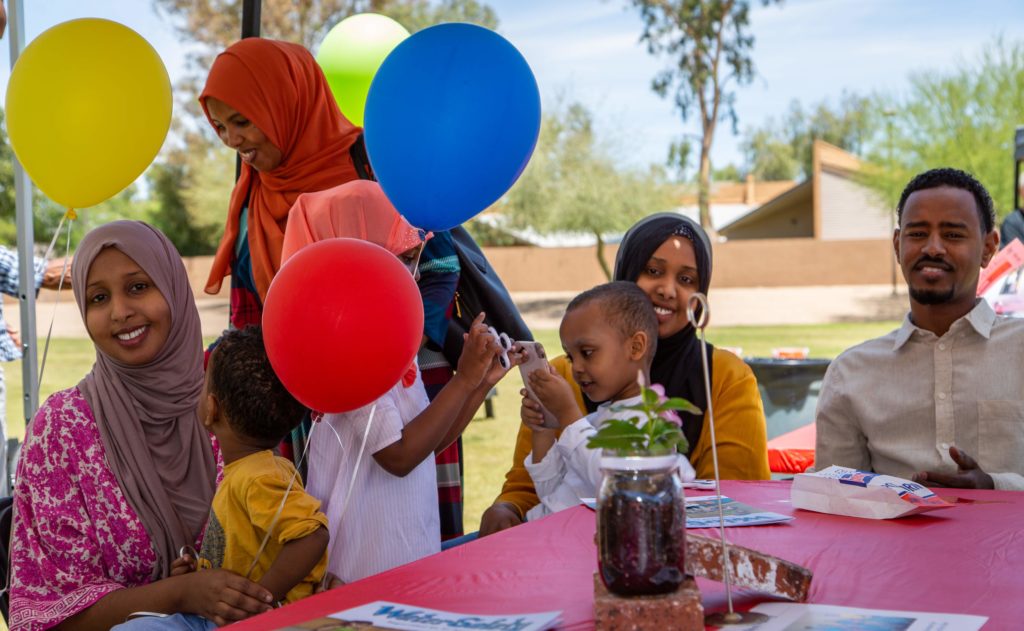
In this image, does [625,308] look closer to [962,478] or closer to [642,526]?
[962,478]

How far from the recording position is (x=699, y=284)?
3.20m

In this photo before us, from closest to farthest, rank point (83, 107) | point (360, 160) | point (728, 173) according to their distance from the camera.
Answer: point (83, 107), point (360, 160), point (728, 173)

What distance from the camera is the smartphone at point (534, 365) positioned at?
2.58 m

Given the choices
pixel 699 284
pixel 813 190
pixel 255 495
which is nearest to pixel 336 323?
pixel 255 495

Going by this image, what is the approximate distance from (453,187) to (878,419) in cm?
140

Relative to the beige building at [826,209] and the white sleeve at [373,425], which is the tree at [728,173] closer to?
the beige building at [826,209]

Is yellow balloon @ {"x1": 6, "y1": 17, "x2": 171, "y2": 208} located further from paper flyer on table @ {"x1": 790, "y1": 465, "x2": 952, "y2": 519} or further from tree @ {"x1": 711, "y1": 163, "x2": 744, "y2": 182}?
tree @ {"x1": 711, "y1": 163, "x2": 744, "y2": 182}

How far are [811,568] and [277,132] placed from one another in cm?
230

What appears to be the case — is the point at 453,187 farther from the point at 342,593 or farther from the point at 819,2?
the point at 819,2

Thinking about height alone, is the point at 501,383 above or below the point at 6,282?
below

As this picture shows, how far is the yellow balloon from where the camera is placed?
3051mm

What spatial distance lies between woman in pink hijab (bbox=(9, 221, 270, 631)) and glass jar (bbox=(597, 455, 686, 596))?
40.1 inches

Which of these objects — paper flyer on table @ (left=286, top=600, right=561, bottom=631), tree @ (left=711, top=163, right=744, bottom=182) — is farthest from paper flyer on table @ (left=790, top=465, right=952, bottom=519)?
tree @ (left=711, top=163, right=744, bottom=182)

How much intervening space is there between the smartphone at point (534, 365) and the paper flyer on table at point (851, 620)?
1168 millimetres
